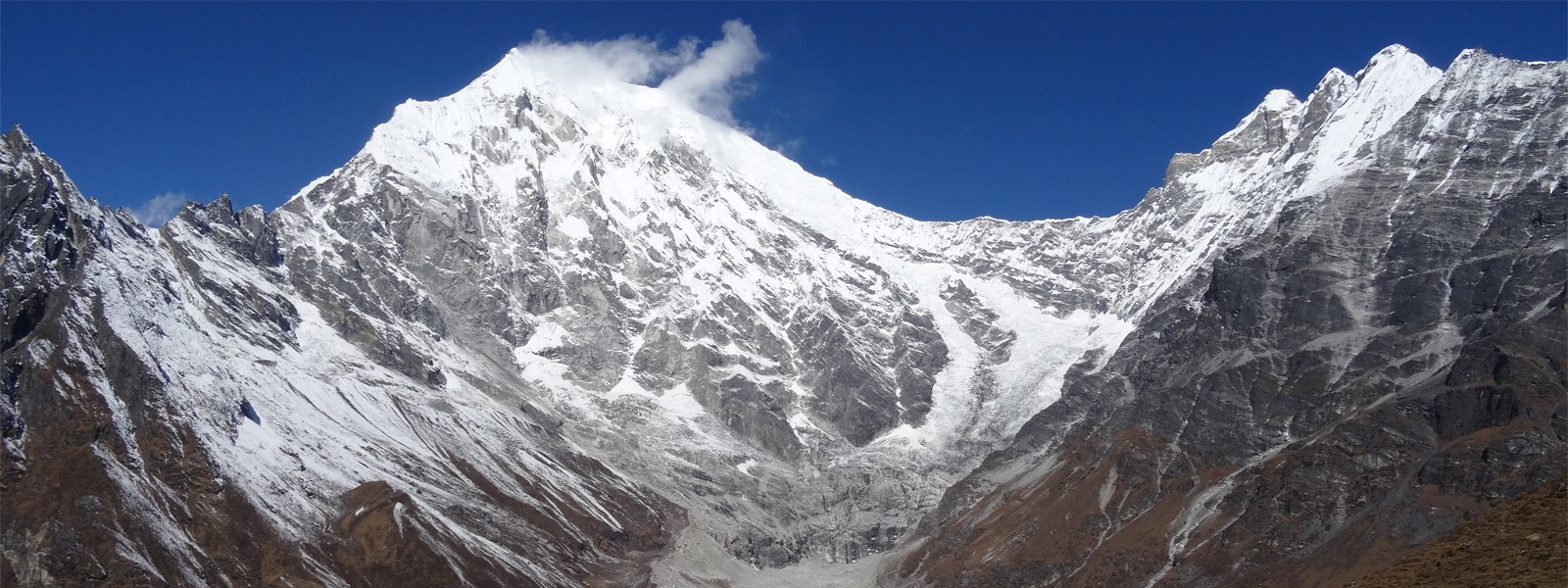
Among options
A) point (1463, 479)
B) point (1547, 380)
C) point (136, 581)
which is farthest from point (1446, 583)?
point (136, 581)

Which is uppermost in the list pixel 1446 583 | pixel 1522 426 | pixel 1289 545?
pixel 1522 426

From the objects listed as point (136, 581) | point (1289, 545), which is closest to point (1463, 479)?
point (1289, 545)

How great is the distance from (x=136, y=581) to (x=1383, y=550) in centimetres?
15821

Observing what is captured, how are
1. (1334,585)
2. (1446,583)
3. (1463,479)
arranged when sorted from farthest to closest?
(1463,479)
(1334,585)
(1446,583)

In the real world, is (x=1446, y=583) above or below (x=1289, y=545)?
below

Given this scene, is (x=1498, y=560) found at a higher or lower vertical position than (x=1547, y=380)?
lower

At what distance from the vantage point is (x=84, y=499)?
198625mm

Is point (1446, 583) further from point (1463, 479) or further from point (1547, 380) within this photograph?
point (1547, 380)

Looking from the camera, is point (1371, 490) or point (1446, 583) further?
point (1371, 490)

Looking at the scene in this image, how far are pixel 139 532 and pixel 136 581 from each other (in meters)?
12.3

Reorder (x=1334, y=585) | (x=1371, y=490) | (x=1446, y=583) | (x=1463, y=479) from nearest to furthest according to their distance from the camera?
1. (x=1446, y=583)
2. (x=1334, y=585)
3. (x=1463, y=479)
4. (x=1371, y=490)

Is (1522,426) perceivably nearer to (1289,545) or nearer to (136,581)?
(1289,545)

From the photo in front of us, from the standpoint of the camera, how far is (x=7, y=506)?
196 m

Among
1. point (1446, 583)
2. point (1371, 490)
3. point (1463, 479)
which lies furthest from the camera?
point (1371, 490)
